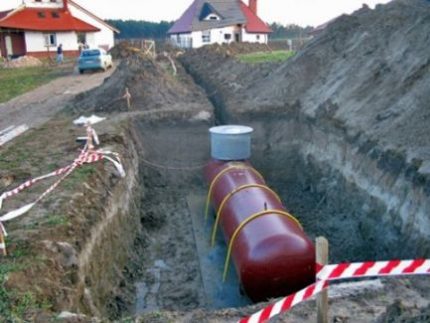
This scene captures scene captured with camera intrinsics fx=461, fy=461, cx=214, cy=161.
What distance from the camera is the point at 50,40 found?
4391cm

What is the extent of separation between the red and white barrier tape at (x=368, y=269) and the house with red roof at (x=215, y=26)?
4696cm

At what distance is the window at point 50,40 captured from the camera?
43594mm

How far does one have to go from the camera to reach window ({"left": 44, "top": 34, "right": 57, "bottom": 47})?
143 ft

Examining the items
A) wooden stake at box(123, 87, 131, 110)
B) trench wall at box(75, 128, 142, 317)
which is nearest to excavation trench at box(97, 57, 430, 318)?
trench wall at box(75, 128, 142, 317)

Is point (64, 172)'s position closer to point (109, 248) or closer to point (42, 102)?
point (109, 248)

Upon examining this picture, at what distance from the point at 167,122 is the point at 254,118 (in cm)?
292

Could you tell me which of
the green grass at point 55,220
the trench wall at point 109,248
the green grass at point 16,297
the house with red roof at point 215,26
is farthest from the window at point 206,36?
the green grass at point 16,297

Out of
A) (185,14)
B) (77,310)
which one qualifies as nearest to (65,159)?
(77,310)

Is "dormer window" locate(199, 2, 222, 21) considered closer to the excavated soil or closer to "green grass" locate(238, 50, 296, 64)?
"green grass" locate(238, 50, 296, 64)

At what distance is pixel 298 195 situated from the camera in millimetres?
13180

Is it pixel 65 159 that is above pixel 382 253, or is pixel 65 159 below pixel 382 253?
above

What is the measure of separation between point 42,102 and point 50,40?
25.7m

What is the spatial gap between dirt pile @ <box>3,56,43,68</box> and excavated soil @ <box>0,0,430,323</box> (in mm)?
20412

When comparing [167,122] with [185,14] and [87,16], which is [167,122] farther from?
[185,14]
